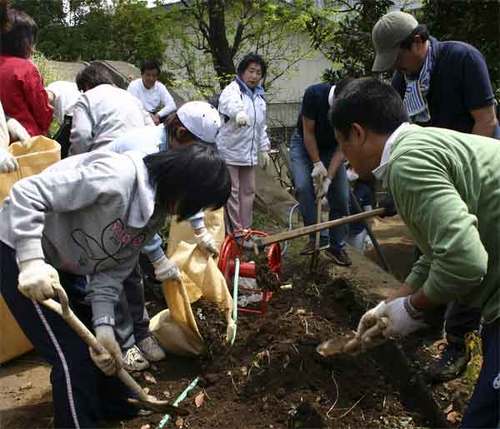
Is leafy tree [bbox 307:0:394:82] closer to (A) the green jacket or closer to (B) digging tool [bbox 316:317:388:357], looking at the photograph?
(B) digging tool [bbox 316:317:388:357]

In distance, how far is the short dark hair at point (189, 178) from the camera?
7.40 feet

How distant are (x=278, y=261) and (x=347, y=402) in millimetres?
1513

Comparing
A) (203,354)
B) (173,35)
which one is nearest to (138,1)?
(173,35)

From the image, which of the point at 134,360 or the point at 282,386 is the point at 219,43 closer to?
the point at 134,360

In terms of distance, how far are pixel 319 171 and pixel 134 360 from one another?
90.2 inches

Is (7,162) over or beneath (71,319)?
over

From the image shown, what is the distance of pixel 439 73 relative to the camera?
11.5 feet

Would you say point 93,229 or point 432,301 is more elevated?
point 93,229

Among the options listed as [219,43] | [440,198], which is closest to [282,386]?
[440,198]

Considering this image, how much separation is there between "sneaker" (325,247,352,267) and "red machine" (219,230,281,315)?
2.91 feet

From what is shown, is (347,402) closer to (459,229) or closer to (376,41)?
(459,229)

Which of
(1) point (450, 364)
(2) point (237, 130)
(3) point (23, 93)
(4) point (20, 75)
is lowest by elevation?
(1) point (450, 364)

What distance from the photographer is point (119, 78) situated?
9922mm

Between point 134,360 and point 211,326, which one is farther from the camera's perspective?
point 211,326
